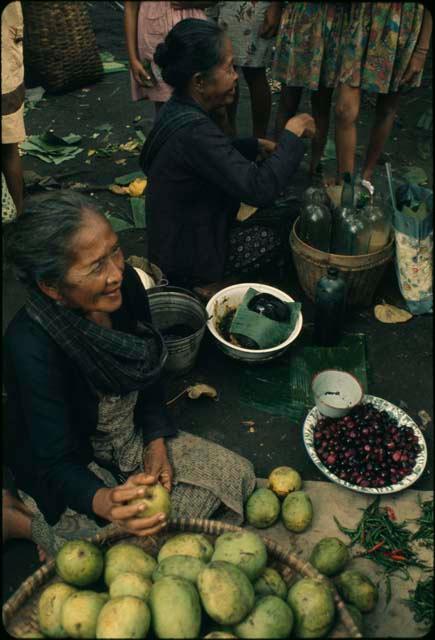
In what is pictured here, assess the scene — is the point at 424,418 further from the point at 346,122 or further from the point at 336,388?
the point at 346,122

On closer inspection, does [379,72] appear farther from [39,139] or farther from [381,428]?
[39,139]

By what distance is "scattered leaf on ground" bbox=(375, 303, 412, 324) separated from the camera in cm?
402

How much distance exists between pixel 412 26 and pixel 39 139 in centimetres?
405

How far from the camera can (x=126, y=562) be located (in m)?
2.00

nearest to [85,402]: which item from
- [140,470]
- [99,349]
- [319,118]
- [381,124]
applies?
[99,349]

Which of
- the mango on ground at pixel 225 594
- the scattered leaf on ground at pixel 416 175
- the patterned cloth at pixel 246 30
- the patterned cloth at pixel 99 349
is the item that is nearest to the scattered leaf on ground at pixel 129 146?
the patterned cloth at pixel 246 30

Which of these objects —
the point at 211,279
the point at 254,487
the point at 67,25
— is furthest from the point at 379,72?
the point at 67,25

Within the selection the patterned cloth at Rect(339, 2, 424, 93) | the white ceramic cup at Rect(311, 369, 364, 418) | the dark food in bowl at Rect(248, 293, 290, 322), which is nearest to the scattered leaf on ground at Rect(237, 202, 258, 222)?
the dark food in bowl at Rect(248, 293, 290, 322)

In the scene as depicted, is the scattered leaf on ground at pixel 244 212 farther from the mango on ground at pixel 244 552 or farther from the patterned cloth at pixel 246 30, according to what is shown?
the mango on ground at pixel 244 552

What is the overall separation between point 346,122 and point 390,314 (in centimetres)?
157

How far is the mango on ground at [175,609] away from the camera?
171 cm

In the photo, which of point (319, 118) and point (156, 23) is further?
point (319, 118)

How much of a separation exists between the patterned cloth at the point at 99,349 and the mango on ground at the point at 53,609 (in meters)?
0.80

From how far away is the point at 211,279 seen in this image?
4.01 metres
